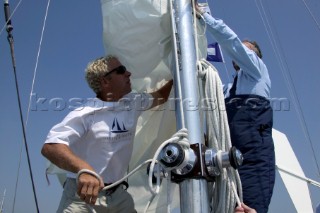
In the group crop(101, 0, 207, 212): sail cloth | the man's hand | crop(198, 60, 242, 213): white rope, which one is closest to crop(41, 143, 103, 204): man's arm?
the man's hand

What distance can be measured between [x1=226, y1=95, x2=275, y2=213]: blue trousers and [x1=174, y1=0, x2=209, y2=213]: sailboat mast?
69 centimetres

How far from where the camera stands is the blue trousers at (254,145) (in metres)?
2.23

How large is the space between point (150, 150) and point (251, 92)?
0.83 meters

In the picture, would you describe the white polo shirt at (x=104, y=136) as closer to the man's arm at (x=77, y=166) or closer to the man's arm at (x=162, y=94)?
the man's arm at (x=77, y=166)

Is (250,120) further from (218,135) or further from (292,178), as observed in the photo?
(292,178)

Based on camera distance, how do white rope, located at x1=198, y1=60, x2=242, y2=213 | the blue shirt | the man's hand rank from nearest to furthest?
1. the man's hand
2. white rope, located at x1=198, y1=60, x2=242, y2=213
3. the blue shirt

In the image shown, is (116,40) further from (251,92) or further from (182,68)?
(251,92)

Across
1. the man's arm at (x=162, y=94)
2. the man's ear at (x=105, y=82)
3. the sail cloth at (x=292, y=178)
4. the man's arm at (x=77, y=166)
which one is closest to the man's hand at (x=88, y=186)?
the man's arm at (x=77, y=166)

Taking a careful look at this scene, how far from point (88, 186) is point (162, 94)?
3.59 feet

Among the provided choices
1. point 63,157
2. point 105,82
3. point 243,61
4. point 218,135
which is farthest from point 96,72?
point 243,61

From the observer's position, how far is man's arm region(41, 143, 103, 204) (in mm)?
1474

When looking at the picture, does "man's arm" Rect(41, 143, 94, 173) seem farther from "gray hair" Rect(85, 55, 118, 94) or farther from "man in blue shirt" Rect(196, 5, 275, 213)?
"man in blue shirt" Rect(196, 5, 275, 213)

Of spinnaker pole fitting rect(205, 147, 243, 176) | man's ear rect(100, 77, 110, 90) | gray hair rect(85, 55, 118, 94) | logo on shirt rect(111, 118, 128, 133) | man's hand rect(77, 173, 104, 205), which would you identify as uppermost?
gray hair rect(85, 55, 118, 94)

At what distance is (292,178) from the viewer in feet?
14.8
